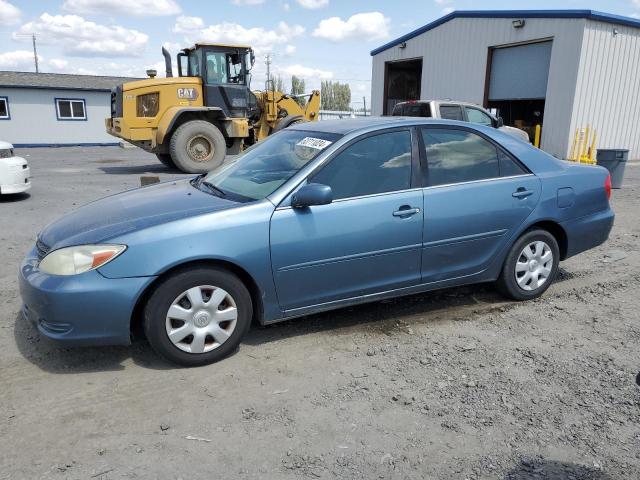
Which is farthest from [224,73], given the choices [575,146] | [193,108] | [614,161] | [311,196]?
[311,196]

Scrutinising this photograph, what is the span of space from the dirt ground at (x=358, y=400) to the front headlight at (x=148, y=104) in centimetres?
994

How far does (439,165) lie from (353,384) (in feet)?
6.07

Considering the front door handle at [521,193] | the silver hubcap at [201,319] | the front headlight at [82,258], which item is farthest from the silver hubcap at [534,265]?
the front headlight at [82,258]

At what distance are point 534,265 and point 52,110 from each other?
1056 inches

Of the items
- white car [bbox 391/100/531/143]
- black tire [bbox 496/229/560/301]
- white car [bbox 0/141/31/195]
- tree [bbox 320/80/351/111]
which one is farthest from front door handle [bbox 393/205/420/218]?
tree [bbox 320/80/351/111]

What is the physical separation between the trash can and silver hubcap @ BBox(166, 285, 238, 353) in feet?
33.8

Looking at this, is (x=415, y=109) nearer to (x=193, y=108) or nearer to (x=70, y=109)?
(x=193, y=108)

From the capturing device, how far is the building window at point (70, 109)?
25.9m

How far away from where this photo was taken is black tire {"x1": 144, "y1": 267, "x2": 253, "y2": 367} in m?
3.21

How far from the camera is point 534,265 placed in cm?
452

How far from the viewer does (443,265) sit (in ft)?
13.4

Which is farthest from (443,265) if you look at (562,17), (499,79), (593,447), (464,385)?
(499,79)

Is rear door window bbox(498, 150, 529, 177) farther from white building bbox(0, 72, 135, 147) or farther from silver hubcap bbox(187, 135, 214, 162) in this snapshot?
white building bbox(0, 72, 135, 147)

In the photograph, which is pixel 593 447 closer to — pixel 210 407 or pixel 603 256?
pixel 210 407
